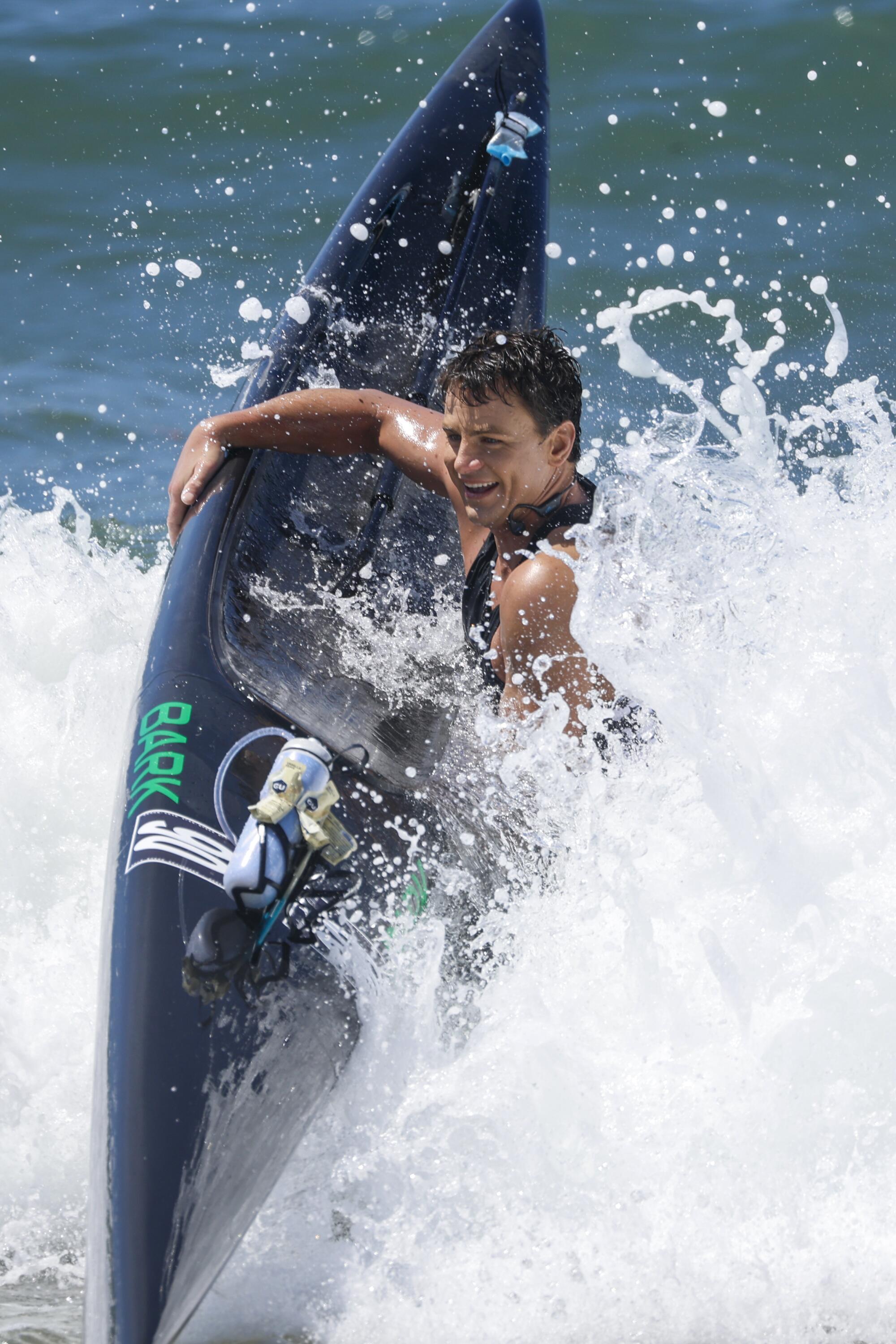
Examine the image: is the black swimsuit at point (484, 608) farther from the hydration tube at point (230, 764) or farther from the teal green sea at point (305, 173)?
the teal green sea at point (305, 173)

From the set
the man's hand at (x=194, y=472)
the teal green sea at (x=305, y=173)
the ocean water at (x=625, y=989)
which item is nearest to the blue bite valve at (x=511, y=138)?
the ocean water at (x=625, y=989)

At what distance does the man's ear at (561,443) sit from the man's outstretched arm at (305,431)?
73 cm

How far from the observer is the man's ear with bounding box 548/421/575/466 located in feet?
7.61

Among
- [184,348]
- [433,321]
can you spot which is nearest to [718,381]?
[433,321]

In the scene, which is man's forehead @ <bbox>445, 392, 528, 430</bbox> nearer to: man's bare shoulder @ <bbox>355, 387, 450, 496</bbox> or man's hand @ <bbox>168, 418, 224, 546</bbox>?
man's bare shoulder @ <bbox>355, 387, 450, 496</bbox>

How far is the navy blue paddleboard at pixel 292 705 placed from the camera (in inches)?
71.2

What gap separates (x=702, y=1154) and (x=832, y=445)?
352 cm

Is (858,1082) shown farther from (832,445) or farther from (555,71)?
(555,71)

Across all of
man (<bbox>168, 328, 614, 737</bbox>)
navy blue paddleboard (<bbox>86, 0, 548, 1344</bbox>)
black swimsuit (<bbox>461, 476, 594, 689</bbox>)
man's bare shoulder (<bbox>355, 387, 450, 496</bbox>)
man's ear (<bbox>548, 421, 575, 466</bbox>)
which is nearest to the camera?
navy blue paddleboard (<bbox>86, 0, 548, 1344</bbox>)

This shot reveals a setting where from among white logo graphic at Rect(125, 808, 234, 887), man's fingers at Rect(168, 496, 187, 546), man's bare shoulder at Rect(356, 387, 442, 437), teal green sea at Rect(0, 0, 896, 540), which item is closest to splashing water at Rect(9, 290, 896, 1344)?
white logo graphic at Rect(125, 808, 234, 887)

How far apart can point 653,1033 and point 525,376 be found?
121cm

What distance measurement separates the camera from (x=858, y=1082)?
7.09 ft

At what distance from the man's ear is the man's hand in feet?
3.69

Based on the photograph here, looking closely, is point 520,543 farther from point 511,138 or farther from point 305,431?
point 511,138
